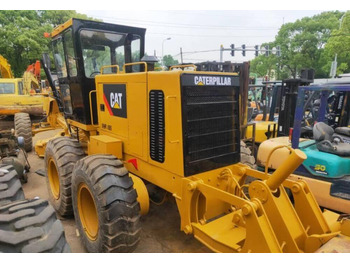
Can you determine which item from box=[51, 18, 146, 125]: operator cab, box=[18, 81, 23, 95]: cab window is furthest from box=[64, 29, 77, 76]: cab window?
box=[18, 81, 23, 95]: cab window

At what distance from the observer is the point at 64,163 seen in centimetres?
396

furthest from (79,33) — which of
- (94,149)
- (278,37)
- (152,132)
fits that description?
(278,37)

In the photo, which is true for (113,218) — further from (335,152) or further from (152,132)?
(335,152)

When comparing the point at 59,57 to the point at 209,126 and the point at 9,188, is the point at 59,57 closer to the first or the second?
the point at 9,188

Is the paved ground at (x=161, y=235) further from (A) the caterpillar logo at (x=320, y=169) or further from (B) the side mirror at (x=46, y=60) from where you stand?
(B) the side mirror at (x=46, y=60)

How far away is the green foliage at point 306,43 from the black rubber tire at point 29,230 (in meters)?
31.2

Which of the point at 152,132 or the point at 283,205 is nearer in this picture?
the point at 283,205

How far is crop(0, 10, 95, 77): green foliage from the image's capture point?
63.1ft

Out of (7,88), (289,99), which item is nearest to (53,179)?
(289,99)

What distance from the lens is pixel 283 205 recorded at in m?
2.75

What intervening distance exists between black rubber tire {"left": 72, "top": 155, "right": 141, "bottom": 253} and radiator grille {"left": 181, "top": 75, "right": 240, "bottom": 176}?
0.70 meters

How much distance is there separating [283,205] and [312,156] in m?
1.38

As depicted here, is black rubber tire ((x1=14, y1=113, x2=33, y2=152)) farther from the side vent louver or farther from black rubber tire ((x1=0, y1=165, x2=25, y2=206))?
the side vent louver

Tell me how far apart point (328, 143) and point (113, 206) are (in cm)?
298
